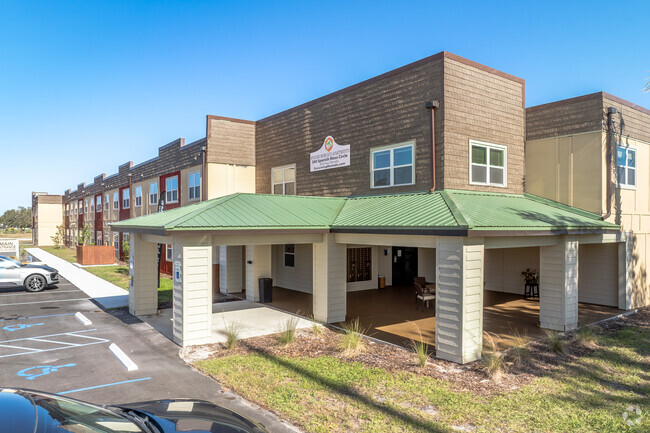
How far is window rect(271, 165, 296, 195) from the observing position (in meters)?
19.1

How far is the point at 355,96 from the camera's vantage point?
15867mm

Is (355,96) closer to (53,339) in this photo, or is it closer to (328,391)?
(328,391)

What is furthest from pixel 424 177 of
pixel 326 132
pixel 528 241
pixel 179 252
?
pixel 179 252

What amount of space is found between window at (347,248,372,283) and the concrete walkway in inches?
197

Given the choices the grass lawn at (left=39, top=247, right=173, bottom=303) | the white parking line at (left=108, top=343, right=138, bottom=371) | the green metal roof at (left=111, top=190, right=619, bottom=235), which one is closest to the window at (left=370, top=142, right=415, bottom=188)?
the green metal roof at (left=111, top=190, right=619, bottom=235)

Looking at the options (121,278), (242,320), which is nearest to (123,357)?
(242,320)

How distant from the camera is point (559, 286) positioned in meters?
12.3

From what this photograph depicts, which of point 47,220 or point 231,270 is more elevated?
point 47,220

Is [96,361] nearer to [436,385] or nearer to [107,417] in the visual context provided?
[107,417]

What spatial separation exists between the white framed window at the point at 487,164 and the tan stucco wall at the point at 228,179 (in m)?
11.3

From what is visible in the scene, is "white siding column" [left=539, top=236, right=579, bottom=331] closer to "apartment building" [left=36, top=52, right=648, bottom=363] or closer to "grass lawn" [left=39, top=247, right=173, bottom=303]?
"apartment building" [left=36, top=52, right=648, bottom=363]

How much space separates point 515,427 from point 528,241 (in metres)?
6.22

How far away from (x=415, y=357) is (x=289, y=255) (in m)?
11.8

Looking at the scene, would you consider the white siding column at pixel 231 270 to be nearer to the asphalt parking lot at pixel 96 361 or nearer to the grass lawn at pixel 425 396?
the asphalt parking lot at pixel 96 361
